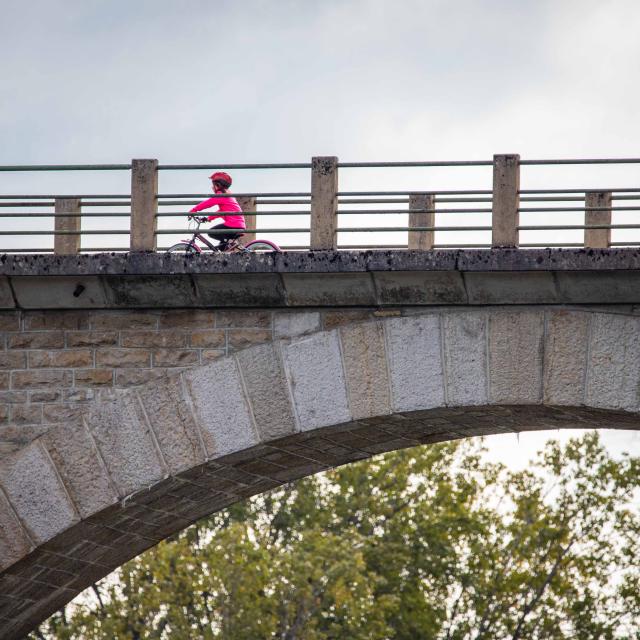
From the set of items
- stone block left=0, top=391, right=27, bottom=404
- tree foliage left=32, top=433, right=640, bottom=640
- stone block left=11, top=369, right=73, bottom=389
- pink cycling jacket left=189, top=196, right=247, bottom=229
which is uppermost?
pink cycling jacket left=189, top=196, right=247, bottom=229

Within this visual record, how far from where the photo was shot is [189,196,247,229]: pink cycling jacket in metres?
11.9

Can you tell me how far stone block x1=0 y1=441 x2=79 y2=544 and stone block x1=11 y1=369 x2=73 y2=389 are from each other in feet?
1.49

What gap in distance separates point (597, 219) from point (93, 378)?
417 cm

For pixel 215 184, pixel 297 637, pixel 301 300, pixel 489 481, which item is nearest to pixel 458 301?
pixel 301 300

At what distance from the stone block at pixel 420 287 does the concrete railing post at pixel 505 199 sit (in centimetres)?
47

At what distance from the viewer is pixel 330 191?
450 inches

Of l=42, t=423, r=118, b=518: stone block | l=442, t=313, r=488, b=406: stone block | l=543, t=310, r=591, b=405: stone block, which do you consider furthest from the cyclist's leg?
l=543, t=310, r=591, b=405: stone block

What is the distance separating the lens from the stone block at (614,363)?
1055 cm

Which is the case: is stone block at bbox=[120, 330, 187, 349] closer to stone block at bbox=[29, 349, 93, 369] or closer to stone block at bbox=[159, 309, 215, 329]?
stone block at bbox=[159, 309, 215, 329]

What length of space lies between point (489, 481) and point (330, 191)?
1703 centimetres

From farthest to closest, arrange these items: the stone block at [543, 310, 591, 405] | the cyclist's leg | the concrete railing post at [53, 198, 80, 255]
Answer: the concrete railing post at [53, 198, 80, 255]
the cyclist's leg
the stone block at [543, 310, 591, 405]

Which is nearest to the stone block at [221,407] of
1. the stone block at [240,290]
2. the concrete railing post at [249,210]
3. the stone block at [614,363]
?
the stone block at [240,290]

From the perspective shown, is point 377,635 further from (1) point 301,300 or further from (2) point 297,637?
(1) point 301,300

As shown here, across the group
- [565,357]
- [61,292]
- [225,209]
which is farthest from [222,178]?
[565,357]
